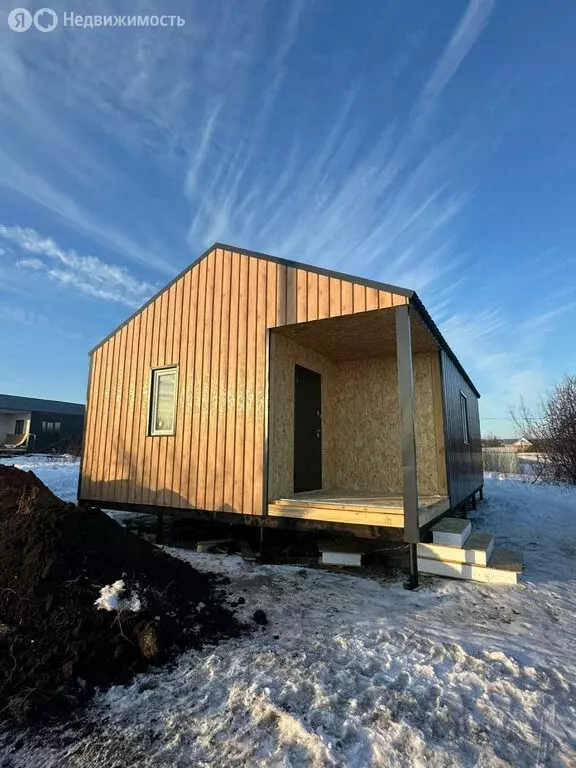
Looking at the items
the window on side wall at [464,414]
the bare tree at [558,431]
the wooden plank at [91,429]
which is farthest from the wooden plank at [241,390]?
the bare tree at [558,431]

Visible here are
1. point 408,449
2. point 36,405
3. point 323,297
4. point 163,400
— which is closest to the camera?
point 408,449

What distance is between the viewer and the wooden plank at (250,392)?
18.8ft

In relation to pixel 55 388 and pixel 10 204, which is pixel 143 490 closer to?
pixel 10 204

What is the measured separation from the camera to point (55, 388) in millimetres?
40031

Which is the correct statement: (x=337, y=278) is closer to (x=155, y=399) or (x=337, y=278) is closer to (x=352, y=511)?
(x=352, y=511)

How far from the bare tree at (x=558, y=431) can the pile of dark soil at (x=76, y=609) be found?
18.4 meters

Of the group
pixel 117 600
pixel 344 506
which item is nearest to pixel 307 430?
pixel 344 506

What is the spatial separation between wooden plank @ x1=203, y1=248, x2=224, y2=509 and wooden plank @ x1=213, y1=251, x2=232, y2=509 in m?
0.04

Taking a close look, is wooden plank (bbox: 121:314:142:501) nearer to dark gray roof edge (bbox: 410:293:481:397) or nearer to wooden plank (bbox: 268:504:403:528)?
wooden plank (bbox: 268:504:403:528)

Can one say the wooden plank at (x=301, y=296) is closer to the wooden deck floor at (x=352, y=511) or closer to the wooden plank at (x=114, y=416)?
the wooden deck floor at (x=352, y=511)

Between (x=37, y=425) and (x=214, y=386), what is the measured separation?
1247 inches

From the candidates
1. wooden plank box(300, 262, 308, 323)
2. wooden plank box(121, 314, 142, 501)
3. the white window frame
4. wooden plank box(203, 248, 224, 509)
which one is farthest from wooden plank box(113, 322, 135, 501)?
wooden plank box(300, 262, 308, 323)

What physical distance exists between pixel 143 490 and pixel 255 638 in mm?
4360

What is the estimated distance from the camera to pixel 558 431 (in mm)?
17750
